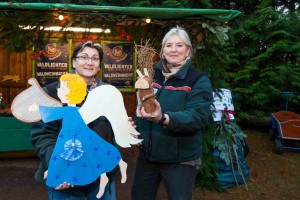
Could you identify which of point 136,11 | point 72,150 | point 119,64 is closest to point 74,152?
point 72,150

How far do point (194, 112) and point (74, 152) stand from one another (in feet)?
2.72

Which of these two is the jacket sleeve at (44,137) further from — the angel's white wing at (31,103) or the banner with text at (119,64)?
the banner with text at (119,64)

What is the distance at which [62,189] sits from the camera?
72.4 inches

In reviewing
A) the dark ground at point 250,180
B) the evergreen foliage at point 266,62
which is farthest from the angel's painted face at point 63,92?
the evergreen foliage at point 266,62

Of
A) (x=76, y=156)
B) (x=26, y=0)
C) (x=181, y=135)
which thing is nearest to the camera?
(x=76, y=156)

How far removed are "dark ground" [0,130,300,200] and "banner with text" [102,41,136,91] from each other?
1.64 m

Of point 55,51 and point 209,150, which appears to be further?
point 55,51

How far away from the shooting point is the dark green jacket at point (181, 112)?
2088mm

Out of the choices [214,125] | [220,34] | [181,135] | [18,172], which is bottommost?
[18,172]

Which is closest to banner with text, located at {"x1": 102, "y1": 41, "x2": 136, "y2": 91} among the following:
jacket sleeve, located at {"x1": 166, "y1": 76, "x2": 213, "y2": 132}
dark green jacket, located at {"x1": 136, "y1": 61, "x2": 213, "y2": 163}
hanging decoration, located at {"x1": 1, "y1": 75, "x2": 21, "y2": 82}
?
hanging decoration, located at {"x1": 1, "y1": 75, "x2": 21, "y2": 82}

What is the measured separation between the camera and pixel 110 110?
6.42ft

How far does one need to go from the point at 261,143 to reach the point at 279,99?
1228 millimetres

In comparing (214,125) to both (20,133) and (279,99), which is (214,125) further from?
(279,99)

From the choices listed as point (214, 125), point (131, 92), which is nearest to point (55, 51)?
point (131, 92)
